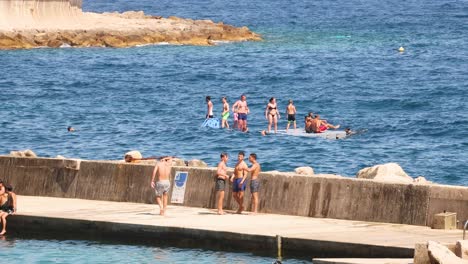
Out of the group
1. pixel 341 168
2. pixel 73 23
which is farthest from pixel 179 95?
pixel 73 23

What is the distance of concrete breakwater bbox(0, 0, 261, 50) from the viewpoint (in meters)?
98.1

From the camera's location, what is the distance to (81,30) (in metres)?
104

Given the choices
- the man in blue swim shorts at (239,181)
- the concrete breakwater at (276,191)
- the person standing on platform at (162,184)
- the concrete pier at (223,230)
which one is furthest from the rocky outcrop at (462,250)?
the person standing on platform at (162,184)

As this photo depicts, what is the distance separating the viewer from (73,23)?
353ft

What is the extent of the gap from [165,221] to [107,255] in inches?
66.1

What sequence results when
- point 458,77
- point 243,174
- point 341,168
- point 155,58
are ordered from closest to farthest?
point 243,174 → point 341,168 → point 458,77 → point 155,58

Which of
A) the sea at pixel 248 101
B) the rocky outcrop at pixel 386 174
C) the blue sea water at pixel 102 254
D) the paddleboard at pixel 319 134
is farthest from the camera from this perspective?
the paddleboard at pixel 319 134

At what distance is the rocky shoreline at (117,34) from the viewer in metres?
98.6

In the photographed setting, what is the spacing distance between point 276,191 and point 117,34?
3113 inches

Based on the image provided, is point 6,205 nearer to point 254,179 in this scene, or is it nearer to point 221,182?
point 221,182

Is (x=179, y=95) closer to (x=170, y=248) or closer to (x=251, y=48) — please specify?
(x=251, y=48)

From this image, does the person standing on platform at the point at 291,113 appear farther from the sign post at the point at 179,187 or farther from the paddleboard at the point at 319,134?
the sign post at the point at 179,187

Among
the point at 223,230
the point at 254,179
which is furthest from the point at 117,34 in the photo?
the point at 223,230

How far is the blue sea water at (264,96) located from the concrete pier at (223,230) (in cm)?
1566
